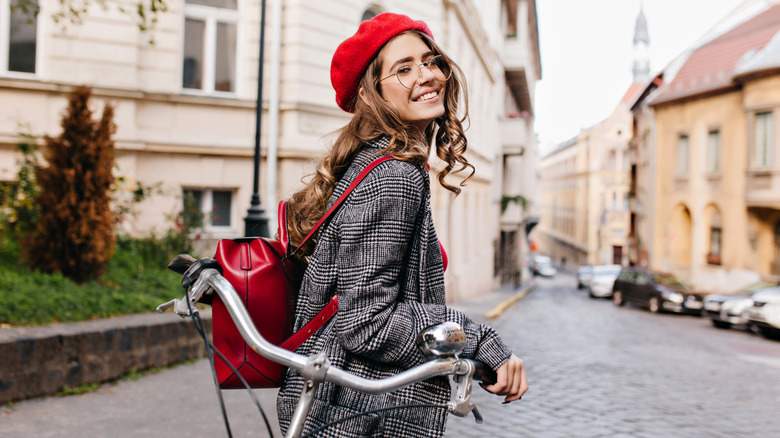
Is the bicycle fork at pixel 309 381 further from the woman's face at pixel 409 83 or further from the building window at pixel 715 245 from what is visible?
the building window at pixel 715 245

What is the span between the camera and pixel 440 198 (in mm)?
17703

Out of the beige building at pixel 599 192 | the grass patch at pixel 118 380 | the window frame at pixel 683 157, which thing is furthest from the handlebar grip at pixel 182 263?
the beige building at pixel 599 192

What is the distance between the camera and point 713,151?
31797mm

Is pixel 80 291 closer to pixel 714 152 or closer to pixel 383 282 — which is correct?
pixel 383 282

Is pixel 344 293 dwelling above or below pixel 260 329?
above

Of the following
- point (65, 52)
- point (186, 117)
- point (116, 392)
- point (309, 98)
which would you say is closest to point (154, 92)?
point (186, 117)

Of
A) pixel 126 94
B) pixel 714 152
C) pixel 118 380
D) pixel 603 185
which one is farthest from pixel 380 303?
pixel 603 185

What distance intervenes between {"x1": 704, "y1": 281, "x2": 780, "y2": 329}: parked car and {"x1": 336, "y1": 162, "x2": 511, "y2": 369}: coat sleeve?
59.7 ft

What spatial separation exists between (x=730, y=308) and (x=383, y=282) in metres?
19.2

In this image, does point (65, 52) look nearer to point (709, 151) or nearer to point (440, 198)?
point (440, 198)

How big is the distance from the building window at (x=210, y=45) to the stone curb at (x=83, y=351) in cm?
697

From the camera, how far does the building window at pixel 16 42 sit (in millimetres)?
11469

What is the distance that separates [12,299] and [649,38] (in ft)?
291

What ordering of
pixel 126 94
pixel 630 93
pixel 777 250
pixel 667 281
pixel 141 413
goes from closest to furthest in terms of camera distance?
pixel 141 413 < pixel 126 94 < pixel 667 281 < pixel 777 250 < pixel 630 93
